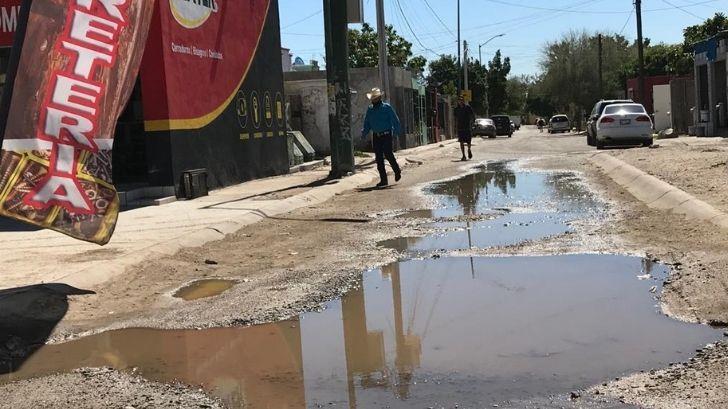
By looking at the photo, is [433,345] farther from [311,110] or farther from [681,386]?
[311,110]

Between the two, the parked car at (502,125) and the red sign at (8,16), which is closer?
the red sign at (8,16)

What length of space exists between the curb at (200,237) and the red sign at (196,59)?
97.7 inches

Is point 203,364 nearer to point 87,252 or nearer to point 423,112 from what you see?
point 87,252

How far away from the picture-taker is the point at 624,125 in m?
23.2

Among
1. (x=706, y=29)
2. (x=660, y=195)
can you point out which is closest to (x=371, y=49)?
(x=706, y=29)

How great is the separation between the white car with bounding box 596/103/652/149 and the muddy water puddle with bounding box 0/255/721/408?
58.1 feet

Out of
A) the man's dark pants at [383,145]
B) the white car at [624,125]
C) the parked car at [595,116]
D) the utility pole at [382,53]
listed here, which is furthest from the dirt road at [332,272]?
the utility pole at [382,53]

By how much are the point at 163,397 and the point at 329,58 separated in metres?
13.9

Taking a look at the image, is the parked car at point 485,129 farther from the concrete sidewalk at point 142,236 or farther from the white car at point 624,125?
the concrete sidewalk at point 142,236

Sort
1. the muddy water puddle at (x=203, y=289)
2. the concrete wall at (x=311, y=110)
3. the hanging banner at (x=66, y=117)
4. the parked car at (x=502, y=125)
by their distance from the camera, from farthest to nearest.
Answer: the parked car at (x=502, y=125) < the concrete wall at (x=311, y=110) < the muddy water puddle at (x=203, y=289) < the hanging banner at (x=66, y=117)

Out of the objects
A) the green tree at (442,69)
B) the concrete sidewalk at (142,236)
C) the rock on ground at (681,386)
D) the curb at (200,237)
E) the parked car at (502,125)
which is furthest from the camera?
the green tree at (442,69)

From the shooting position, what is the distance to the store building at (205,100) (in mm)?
12898

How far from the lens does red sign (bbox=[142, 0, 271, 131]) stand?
41.9 feet

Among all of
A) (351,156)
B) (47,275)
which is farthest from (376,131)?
(47,275)
